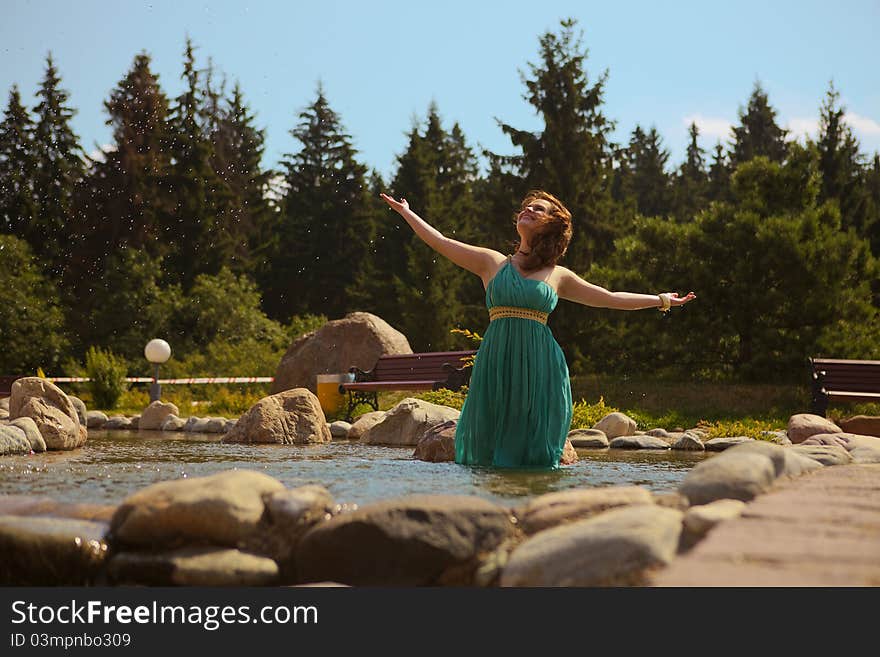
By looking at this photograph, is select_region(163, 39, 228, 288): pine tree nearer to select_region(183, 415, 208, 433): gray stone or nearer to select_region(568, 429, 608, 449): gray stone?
select_region(183, 415, 208, 433): gray stone

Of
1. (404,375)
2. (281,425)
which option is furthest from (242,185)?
(281,425)

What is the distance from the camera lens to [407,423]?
9.30 m

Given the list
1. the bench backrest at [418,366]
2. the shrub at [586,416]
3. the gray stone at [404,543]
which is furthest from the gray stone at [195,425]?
the gray stone at [404,543]

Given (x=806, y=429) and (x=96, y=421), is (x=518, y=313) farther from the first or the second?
(x=96, y=421)

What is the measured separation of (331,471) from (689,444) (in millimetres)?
4525

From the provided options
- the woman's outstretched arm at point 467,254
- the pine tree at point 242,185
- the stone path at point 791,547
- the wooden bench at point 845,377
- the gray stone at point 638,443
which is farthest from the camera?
the pine tree at point 242,185

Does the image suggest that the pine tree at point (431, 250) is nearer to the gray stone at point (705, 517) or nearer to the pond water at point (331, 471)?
the pond water at point (331, 471)

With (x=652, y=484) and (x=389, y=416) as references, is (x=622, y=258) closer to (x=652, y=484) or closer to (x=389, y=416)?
(x=389, y=416)

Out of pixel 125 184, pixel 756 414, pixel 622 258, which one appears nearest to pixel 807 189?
pixel 622 258

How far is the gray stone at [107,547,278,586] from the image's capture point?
3.06 meters

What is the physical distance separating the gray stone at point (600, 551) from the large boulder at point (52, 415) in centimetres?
638

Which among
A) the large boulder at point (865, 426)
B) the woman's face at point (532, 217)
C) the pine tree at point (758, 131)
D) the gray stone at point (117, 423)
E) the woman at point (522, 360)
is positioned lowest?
the gray stone at point (117, 423)

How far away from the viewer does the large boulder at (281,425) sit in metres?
9.41

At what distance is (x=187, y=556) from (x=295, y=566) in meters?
0.36
